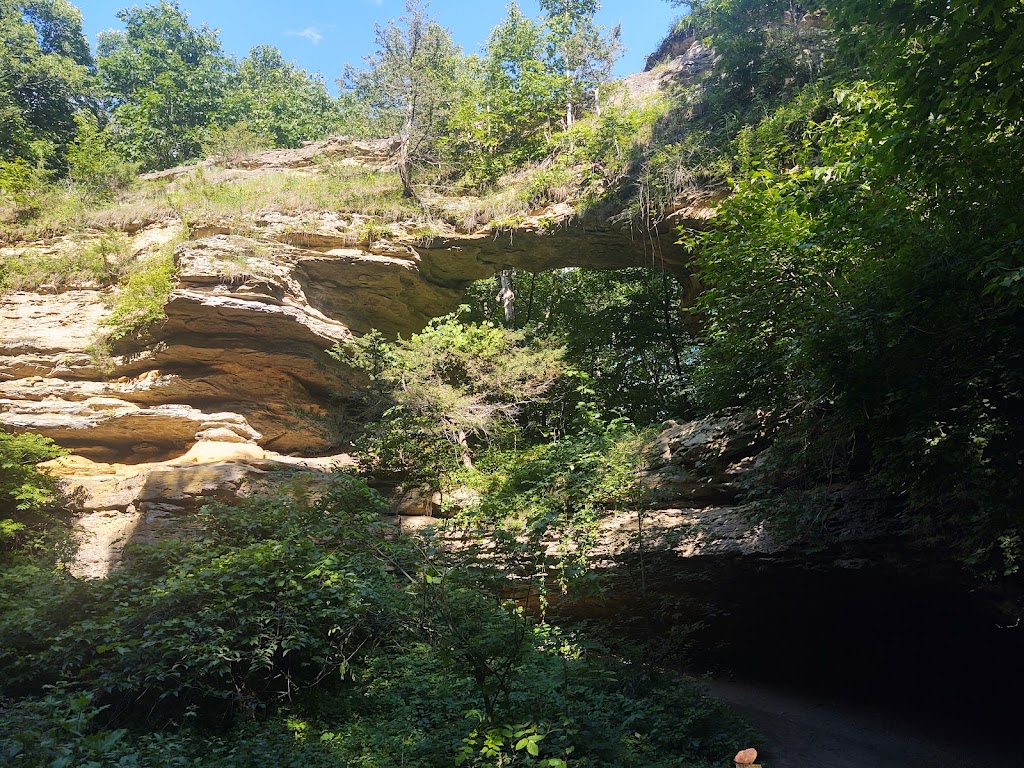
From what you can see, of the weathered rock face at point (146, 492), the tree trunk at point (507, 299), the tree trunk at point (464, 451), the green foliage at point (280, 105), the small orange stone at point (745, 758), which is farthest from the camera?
the green foliage at point (280, 105)

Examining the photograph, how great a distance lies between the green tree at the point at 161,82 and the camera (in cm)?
2381

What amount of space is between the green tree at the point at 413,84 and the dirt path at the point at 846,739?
1236 cm

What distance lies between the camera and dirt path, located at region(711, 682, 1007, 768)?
5.85 metres

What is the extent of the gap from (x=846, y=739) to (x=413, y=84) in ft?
50.5

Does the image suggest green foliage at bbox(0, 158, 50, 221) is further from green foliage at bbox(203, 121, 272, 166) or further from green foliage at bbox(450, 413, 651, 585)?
green foliage at bbox(450, 413, 651, 585)

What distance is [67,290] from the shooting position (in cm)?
1332

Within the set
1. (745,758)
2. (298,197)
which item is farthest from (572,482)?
(298,197)

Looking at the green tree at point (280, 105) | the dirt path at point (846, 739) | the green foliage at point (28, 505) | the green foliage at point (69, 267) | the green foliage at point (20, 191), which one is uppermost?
the green tree at point (280, 105)

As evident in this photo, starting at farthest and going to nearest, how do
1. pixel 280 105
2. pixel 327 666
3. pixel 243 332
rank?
pixel 280 105 < pixel 243 332 < pixel 327 666

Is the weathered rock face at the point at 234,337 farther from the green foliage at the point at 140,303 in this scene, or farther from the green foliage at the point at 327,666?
the green foliage at the point at 327,666

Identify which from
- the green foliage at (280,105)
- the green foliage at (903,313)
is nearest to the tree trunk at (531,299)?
the green foliage at (903,313)

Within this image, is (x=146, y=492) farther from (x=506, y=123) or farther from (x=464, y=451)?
(x=506, y=123)

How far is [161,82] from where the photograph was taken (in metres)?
24.5

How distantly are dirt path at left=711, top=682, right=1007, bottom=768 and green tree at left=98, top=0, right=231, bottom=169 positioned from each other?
24713 mm
